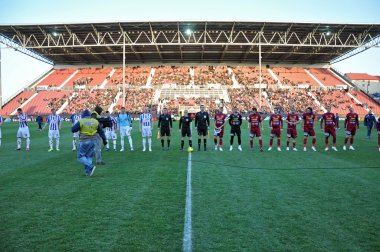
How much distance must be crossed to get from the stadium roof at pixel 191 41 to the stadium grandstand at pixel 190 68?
0.16m

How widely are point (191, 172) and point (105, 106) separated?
4325 centimetres

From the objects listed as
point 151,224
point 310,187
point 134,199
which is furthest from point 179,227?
point 310,187

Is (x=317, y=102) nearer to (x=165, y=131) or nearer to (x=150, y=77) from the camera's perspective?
(x=150, y=77)

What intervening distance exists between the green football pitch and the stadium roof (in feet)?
107

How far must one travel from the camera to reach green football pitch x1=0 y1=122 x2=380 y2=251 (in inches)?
162

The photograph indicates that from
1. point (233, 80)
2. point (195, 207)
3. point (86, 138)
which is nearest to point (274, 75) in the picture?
point (233, 80)

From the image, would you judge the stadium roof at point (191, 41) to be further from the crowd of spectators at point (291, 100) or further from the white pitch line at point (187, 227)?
the white pitch line at point (187, 227)

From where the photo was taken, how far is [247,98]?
166 feet

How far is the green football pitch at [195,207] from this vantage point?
411 centimetres

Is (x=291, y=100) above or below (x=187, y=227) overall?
above

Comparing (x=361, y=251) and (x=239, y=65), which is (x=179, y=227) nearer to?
(x=361, y=251)

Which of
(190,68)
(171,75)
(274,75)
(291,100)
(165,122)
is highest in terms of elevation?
(190,68)

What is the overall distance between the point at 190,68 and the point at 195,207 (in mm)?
54837

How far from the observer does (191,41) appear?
4919 centimetres
